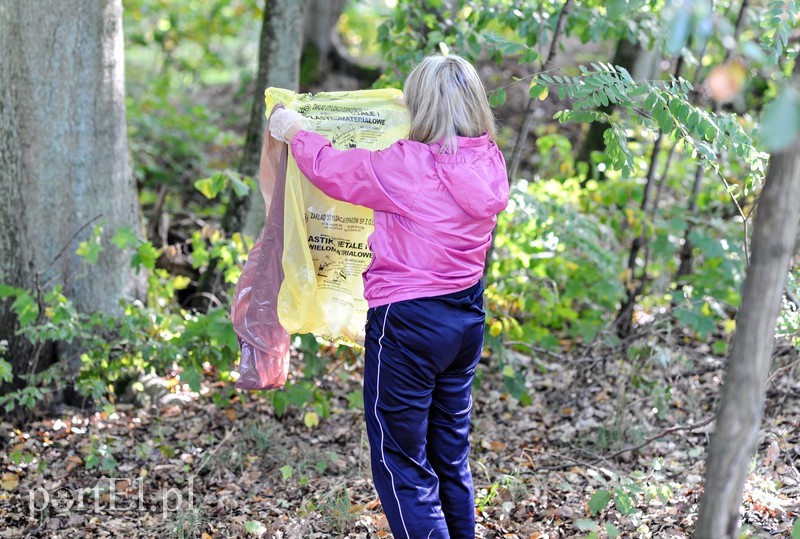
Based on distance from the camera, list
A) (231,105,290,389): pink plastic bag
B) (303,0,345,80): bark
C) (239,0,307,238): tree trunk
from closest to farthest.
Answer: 1. (231,105,290,389): pink plastic bag
2. (239,0,307,238): tree trunk
3. (303,0,345,80): bark

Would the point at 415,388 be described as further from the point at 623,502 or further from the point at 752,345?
the point at 752,345

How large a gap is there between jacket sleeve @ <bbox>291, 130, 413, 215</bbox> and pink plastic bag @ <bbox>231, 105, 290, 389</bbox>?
0.58 m

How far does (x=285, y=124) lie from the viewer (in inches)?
122

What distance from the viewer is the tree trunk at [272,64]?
18.3ft

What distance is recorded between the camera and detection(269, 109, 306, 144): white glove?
10.2ft

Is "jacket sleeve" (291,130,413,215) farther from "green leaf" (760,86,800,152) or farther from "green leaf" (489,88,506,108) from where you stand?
"green leaf" (760,86,800,152)

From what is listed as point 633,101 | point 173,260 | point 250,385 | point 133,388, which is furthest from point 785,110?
point 173,260

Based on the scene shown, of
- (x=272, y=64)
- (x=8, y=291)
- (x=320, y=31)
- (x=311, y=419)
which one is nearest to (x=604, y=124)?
(x=272, y=64)

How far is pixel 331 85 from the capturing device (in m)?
10.9

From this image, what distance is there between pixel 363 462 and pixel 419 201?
6.37ft

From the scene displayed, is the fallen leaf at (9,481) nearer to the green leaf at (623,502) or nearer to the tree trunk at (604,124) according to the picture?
the green leaf at (623,502)

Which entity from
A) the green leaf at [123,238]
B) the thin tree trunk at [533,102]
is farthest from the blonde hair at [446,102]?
the green leaf at [123,238]

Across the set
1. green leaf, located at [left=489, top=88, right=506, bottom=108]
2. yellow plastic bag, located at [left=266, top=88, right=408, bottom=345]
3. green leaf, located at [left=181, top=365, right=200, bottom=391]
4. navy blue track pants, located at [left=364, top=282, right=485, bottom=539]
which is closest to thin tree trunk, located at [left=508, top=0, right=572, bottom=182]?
green leaf, located at [left=489, top=88, right=506, bottom=108]

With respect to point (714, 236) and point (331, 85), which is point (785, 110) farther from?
point (331, 85)
